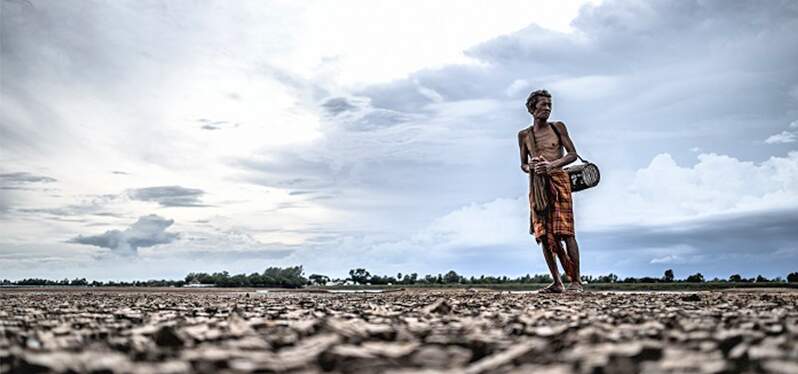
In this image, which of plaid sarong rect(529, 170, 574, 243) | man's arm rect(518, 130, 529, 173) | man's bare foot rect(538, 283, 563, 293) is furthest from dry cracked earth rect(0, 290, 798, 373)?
man's arm rect(518, 130, 529, 173)

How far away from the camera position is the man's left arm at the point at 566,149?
9070 mm

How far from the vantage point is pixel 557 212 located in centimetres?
905

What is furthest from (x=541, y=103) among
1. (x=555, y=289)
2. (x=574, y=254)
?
(x=555, y=289)

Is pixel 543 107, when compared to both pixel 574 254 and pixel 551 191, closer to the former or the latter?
pixel 551 191

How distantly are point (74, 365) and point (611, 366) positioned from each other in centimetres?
179

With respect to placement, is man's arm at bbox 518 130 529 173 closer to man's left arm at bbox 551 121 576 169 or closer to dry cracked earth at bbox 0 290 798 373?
man's left arm at bbox 551 121 576 169

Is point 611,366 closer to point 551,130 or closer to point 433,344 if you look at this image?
point 433,344

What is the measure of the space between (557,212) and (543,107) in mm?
1545

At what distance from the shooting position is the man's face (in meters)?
9.27

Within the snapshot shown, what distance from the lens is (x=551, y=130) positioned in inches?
373

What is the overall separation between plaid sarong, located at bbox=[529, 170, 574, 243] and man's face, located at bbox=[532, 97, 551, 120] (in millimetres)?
871

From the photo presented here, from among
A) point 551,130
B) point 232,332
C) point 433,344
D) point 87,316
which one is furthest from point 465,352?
point 551,130

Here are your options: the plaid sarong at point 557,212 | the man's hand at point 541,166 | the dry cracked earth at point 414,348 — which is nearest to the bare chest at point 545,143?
the man's hand at point 541,166

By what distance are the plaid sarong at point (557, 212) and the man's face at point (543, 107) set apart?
871 mm
